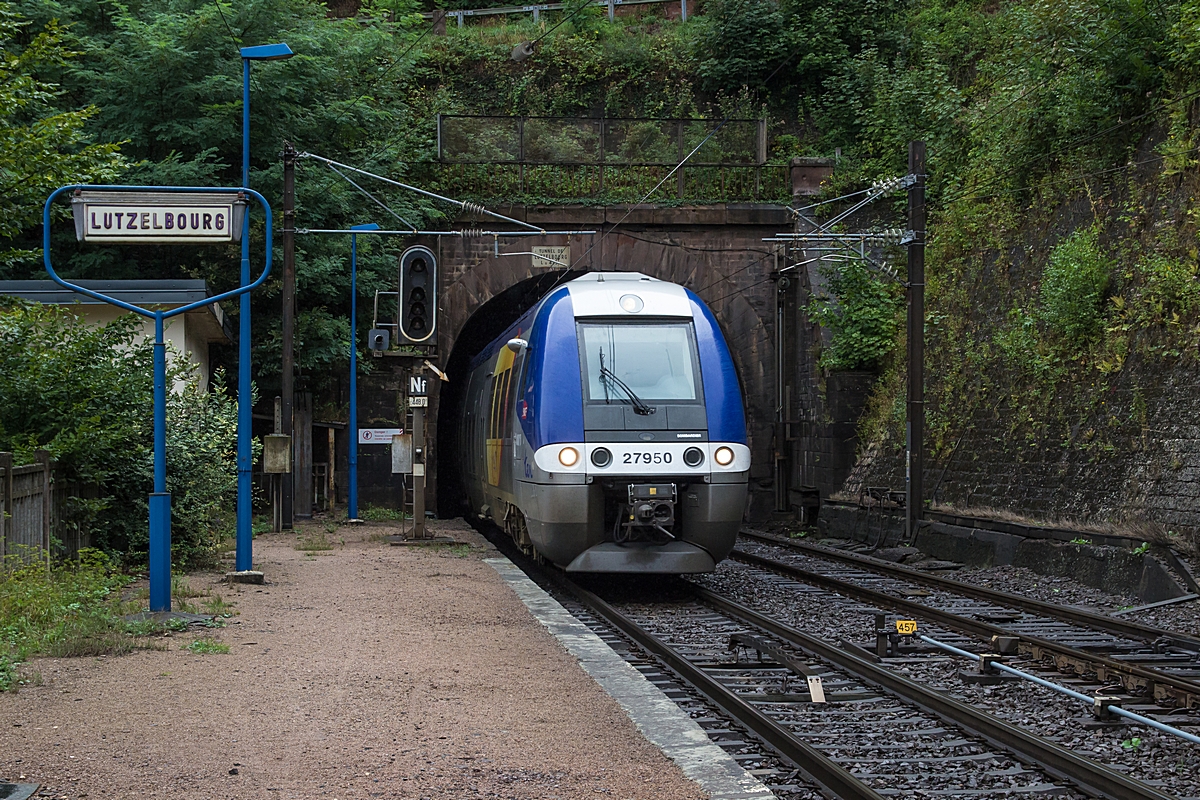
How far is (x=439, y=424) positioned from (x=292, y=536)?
30.6ft

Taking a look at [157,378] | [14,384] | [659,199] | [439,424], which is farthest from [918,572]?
[439,424]

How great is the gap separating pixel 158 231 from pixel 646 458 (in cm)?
496

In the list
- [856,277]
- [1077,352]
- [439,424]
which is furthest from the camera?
[439,424]

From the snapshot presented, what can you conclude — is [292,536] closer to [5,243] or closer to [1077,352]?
[5,243]

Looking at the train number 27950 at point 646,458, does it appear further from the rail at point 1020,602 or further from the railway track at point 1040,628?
the rail at point 1020,602

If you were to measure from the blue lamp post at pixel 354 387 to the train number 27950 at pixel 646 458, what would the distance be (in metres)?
12.6

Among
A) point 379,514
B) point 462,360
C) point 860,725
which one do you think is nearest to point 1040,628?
point 860,725

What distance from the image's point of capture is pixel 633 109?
32781mm

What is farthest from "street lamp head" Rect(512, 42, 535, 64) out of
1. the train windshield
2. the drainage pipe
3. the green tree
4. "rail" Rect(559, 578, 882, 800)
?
the drainage pipe

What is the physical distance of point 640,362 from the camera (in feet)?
41.7

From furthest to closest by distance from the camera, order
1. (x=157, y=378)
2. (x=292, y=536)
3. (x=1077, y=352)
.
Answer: (x=292, y=536), (x=1077, y=352), (x=157, y=378)

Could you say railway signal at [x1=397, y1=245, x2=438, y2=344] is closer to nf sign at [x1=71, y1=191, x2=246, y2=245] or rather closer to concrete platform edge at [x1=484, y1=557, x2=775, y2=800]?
nf sign at [x1=71, y1=191, x2=246, y2=245]

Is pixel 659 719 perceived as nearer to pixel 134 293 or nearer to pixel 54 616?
pixel 54 616

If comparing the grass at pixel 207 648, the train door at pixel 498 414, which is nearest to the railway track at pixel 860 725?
→ the grass at pixel 207 648
